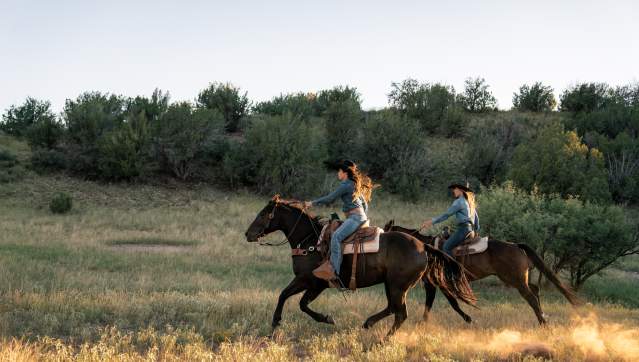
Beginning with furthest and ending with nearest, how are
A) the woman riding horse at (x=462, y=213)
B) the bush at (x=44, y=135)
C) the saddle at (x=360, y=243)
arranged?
the bush at (x=44, y=135) < the woman riding horse at (x=462, y=213) < the saddle at (x=360, y=243)

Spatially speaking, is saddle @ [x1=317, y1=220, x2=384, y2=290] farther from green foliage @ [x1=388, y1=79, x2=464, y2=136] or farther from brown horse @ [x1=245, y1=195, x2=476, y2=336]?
green foliage @ [x1=388, y1=79, x2=464, y2=136]

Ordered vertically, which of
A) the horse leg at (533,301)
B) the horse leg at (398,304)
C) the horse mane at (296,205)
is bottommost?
the horse leg at (533,301)

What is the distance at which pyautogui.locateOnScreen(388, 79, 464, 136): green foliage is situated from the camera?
53250 mm

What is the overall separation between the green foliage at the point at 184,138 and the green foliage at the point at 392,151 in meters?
12.1

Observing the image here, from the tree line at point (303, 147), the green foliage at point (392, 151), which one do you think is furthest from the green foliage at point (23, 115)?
the green foliage at point (392, 151)

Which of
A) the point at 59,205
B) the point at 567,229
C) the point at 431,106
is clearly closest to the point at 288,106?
the point at 431,106

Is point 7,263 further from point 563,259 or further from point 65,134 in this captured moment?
point 65,134

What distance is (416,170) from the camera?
1586 inches

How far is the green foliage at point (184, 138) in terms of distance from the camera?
117ft

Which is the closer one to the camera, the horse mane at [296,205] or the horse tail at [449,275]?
the horse tail at [449,275]

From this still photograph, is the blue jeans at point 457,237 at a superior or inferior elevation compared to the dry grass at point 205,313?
superior

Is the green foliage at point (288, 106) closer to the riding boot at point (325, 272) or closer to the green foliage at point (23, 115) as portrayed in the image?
the green foliage at point (23, 115)

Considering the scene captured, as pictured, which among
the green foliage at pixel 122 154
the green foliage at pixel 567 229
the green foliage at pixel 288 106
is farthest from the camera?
the green foliage at pixel 288 106

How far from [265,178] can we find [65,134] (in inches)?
530
